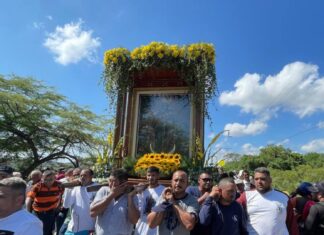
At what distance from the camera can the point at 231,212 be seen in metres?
3.17

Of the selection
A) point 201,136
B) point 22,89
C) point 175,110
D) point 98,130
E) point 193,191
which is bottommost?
point 193,191

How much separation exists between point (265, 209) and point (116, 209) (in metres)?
1.86

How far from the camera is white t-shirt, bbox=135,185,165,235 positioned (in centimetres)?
371

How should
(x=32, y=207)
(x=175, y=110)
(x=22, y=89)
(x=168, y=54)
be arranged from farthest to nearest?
1. (x=22, y=89)
2. (x=175, y=110)
3. (x=168, y=54)
4. (x=32, y=207)

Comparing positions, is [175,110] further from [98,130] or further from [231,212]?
[98,130]

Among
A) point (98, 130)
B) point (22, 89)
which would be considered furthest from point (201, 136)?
point (22, 89)

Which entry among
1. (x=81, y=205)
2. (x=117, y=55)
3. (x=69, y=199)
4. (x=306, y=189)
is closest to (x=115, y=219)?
(x=81, y=205)

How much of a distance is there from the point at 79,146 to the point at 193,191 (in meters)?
21.8

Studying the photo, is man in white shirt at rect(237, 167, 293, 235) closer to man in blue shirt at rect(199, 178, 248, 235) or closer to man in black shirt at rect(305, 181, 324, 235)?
man in blue shirt at rect(199, 178, 248, 235)

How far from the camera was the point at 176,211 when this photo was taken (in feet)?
9.88

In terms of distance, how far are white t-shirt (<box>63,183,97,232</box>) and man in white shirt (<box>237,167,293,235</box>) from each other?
2390 millimetres

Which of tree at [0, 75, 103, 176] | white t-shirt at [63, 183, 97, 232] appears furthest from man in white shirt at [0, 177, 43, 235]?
tree at [0, 75, 103, 176]

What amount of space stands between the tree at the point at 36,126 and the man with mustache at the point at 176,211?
65.4 feet

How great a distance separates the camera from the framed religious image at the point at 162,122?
306 inches
